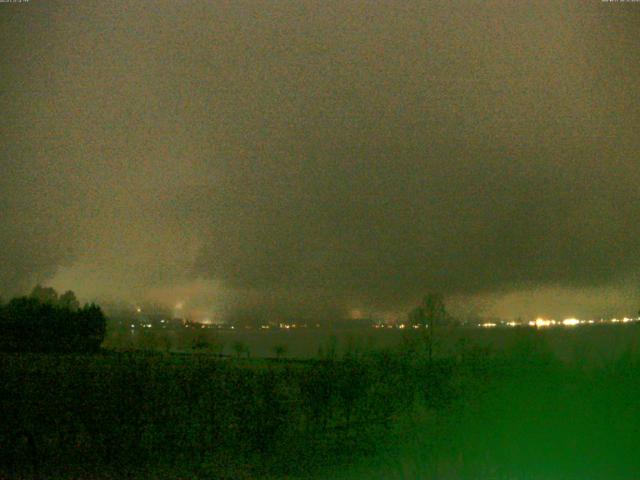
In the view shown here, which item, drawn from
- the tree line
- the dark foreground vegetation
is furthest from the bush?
the dark foreground vegetation

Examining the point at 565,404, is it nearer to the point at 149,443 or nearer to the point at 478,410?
the point at 478,410

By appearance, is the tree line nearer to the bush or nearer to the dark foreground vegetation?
the bush

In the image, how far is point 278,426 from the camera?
39.9 feet

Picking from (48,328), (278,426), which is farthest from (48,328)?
(278,426)

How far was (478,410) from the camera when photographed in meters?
16.2

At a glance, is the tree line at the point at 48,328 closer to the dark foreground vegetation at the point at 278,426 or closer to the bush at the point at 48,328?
the bush at the point at 48,328

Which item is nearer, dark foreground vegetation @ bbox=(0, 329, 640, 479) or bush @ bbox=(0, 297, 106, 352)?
dark foreground vegetation @ bbox=(0, 329, 640, 479)

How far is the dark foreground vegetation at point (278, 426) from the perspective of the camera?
1045cm

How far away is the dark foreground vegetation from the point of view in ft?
34.3

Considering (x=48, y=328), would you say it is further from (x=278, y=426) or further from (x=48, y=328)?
(x=278, y=426)

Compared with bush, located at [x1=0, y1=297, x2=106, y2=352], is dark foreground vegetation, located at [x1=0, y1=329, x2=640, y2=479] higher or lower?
lower

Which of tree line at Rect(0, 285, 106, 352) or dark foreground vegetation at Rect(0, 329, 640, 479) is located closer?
dark foreground vegetation at Rect(0, 329, 640, 479)

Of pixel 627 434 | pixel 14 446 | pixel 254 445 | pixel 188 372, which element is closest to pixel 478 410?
pixel 627 434

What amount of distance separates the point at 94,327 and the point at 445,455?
89.2 feet
